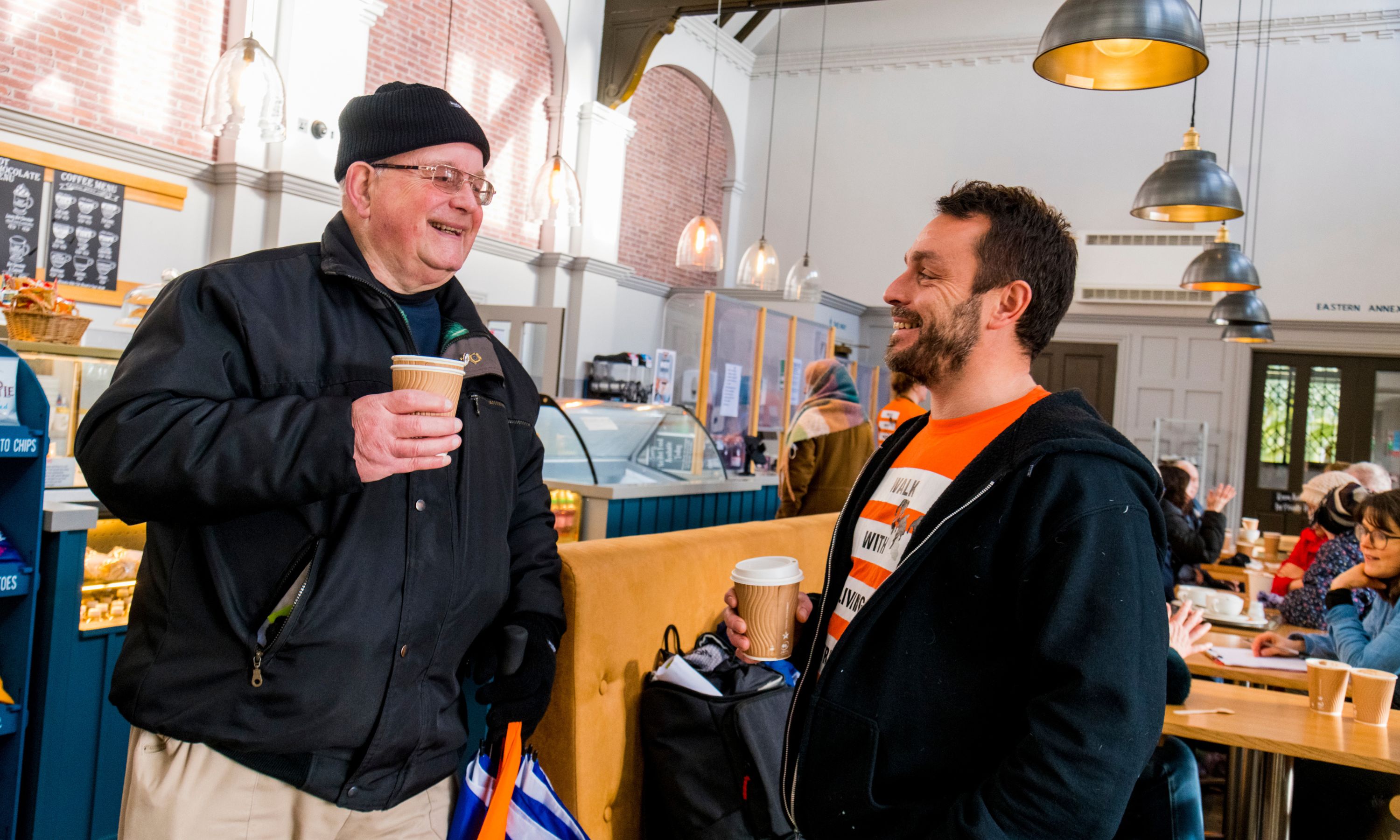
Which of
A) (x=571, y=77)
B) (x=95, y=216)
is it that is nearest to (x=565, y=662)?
(x=95, y=216)

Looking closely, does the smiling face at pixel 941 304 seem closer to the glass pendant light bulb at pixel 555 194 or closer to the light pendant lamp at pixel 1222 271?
the glass pendant light bulb at pixel 555 194

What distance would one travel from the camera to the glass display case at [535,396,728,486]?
375cm

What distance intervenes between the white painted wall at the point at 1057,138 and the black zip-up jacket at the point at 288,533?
1024cm

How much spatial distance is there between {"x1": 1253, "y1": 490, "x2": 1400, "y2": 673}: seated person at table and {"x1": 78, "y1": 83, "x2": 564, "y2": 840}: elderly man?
2.55 m

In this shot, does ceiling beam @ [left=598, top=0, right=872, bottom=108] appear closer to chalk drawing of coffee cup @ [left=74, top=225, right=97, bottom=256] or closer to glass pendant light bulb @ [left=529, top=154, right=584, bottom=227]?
glass pendant light bulb @ [left=529, top=154, right=584, bottom=227]

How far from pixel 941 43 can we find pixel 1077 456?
37.0ft

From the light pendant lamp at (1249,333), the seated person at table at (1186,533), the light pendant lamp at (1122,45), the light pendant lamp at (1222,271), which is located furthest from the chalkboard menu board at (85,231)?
the light pendant lamp at (1249,333)

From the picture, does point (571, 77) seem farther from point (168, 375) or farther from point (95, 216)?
point (168, 375)

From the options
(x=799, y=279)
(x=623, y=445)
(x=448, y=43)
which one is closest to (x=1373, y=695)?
(x=623, y=445)

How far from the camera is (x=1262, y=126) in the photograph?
988cm

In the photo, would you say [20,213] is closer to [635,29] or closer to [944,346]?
[635,29]

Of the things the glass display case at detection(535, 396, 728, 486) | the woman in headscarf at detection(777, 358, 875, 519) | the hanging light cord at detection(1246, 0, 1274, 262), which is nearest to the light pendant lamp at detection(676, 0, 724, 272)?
the glass display case at detection(535, 396, 728, 486)

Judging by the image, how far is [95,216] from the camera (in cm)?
573

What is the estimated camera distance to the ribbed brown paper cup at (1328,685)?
7.55ft
